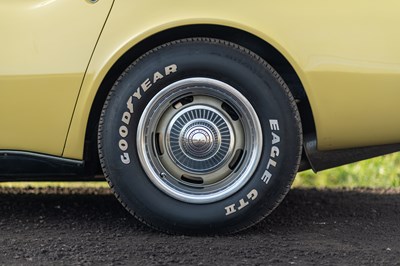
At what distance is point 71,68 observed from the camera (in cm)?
377

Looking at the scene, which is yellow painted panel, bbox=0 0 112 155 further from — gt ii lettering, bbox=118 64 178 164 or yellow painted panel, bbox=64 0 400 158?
gt ii lettering, bbox=118 64 178 164

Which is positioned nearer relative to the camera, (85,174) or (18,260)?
(18,260)

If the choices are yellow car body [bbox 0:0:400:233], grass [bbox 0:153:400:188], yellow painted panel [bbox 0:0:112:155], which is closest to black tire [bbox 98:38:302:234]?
yellow car body [bbox 0:0:400:233]

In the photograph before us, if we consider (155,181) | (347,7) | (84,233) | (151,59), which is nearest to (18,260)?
(84,233)

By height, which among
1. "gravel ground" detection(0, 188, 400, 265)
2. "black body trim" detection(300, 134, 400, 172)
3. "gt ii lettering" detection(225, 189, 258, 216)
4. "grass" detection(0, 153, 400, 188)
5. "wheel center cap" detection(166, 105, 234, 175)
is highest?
"wheel center cap" detection(166, 105, 234, 175)

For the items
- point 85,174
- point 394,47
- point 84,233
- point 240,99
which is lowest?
point 84,233

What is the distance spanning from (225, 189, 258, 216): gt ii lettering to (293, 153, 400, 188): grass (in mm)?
2968

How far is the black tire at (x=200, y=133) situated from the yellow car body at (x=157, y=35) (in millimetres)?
121

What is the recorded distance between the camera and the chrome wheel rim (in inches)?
151

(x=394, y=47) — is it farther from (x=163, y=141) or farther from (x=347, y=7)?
(x=163, y=141)

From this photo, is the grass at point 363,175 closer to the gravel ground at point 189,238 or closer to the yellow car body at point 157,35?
the gravel ground at point 189,238

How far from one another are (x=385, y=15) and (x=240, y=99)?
2.81 feet

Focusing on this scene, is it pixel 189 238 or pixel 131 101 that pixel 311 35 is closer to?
pixel 131 101

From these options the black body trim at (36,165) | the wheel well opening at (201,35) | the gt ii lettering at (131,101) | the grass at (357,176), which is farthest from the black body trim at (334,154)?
the grass at (357,176)
